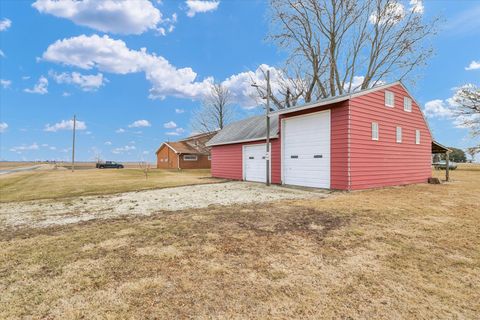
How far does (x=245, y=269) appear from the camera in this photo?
3.60 metres

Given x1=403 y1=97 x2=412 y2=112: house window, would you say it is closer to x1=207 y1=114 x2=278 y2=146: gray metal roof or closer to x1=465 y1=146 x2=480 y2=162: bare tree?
x1=207 y1=114 x2=278 y2=146: gray metal roof

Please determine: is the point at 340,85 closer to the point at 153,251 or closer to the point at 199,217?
the point at 199,217

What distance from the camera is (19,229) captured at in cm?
576

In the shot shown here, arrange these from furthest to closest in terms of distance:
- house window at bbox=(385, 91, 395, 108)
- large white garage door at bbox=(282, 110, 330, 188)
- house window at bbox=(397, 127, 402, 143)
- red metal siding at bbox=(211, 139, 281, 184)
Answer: red metal siding at bbox=(211, 139, 281, 184)
house window at bbox=(397, 127, 402, 143)
house window at bbox=(385, 91, 395, 108)
large white garage door at bbox=(282, 110, 330, 188)

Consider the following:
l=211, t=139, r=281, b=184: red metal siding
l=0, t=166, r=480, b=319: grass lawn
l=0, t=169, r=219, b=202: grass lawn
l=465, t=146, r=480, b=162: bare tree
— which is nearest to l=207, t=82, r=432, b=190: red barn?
l=211, t=139, r=281, b=184: red metal siding

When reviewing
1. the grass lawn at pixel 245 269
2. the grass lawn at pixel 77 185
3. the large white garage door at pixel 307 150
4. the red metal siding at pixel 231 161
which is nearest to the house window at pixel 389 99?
the large white garage door at pixel 307 150

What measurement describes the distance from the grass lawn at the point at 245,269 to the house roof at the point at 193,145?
3198cm

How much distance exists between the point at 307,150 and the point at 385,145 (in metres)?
3.51

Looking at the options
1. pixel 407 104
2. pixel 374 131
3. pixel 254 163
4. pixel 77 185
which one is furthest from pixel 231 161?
pixel 407 104

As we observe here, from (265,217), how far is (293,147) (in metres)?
7.57

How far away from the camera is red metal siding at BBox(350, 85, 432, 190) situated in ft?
36.7

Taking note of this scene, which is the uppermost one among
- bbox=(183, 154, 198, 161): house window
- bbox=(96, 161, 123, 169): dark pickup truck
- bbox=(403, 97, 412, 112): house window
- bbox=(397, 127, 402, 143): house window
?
bbox=(403, 97, 412, 112): house window

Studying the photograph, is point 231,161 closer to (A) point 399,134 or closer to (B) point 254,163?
(B) point 254,163

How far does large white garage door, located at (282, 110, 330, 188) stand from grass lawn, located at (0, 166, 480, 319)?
19.1ft
